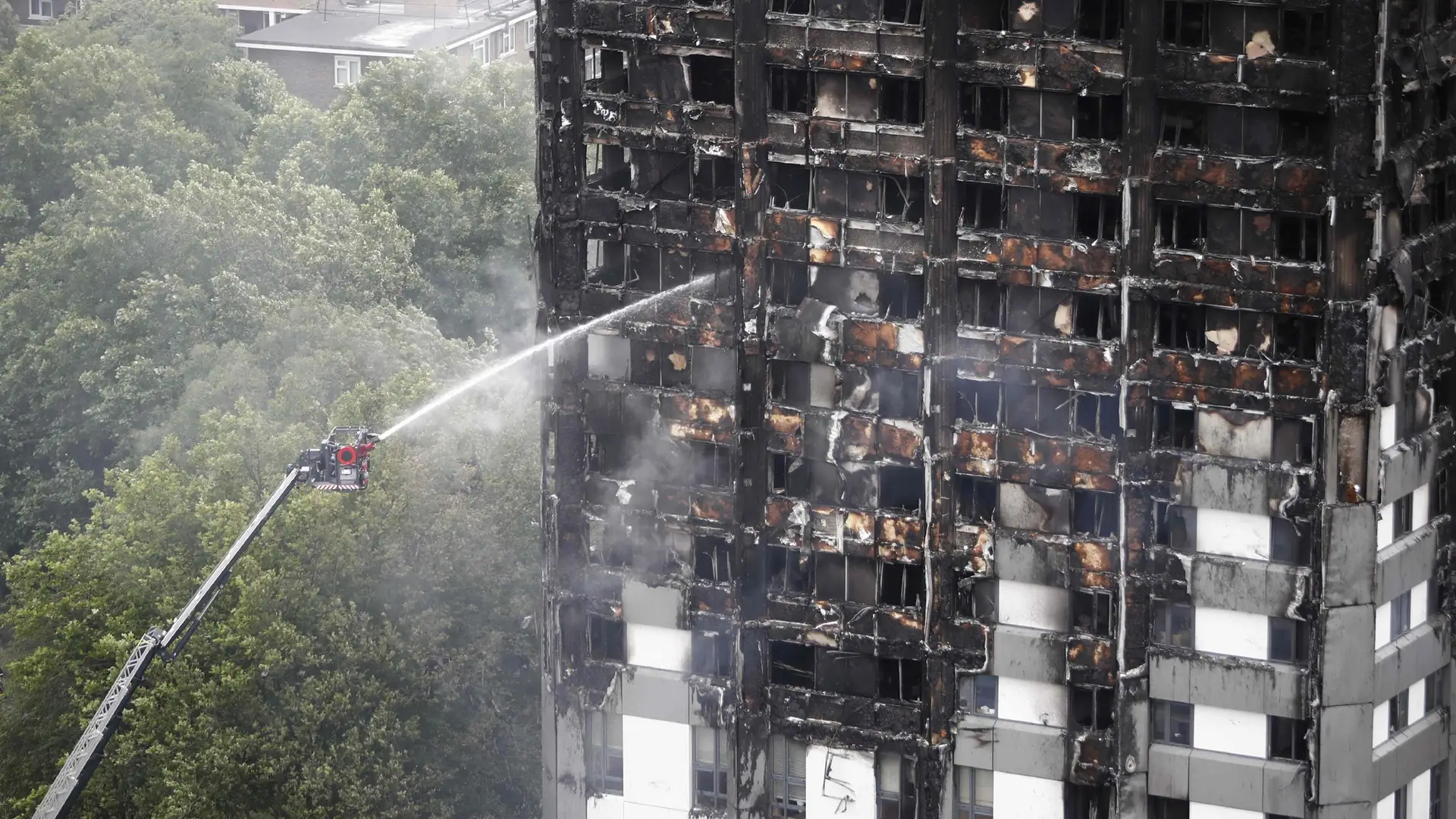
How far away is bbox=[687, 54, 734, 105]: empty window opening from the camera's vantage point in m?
61.2

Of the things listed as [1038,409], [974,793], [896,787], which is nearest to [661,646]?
[896,787]

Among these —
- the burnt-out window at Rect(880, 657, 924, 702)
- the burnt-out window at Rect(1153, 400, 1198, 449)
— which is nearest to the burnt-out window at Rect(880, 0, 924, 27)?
the burnt-out window at Rect(1153, 400, 1198, 449)

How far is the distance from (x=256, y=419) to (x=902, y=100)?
40462 millimetres

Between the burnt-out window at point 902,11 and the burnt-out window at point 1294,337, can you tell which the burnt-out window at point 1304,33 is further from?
the burnt-out window at point 902,11

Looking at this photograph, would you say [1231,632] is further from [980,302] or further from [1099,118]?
[1099,118]

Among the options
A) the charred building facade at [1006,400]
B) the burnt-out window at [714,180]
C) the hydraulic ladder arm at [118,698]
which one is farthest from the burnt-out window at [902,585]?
the hydraulic ladder arm at [118,698]

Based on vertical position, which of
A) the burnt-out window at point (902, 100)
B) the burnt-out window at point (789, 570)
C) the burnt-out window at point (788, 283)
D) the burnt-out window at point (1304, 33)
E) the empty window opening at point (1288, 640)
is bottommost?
the empty window opening at point (1288, 640)

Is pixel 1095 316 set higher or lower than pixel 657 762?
higher

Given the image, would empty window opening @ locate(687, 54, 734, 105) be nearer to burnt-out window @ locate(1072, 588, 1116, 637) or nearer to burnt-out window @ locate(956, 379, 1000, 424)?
burnt-out window @ locate(956, 379, 1000, 424)

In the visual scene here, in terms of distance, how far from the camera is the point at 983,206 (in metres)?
59.9

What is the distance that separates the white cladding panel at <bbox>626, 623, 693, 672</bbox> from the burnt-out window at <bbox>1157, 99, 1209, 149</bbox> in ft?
64.0

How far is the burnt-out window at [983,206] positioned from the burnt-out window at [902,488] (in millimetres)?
6915

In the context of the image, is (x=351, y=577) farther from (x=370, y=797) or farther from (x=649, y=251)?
(x=649, y=251)

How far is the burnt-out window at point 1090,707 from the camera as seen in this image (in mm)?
61062
